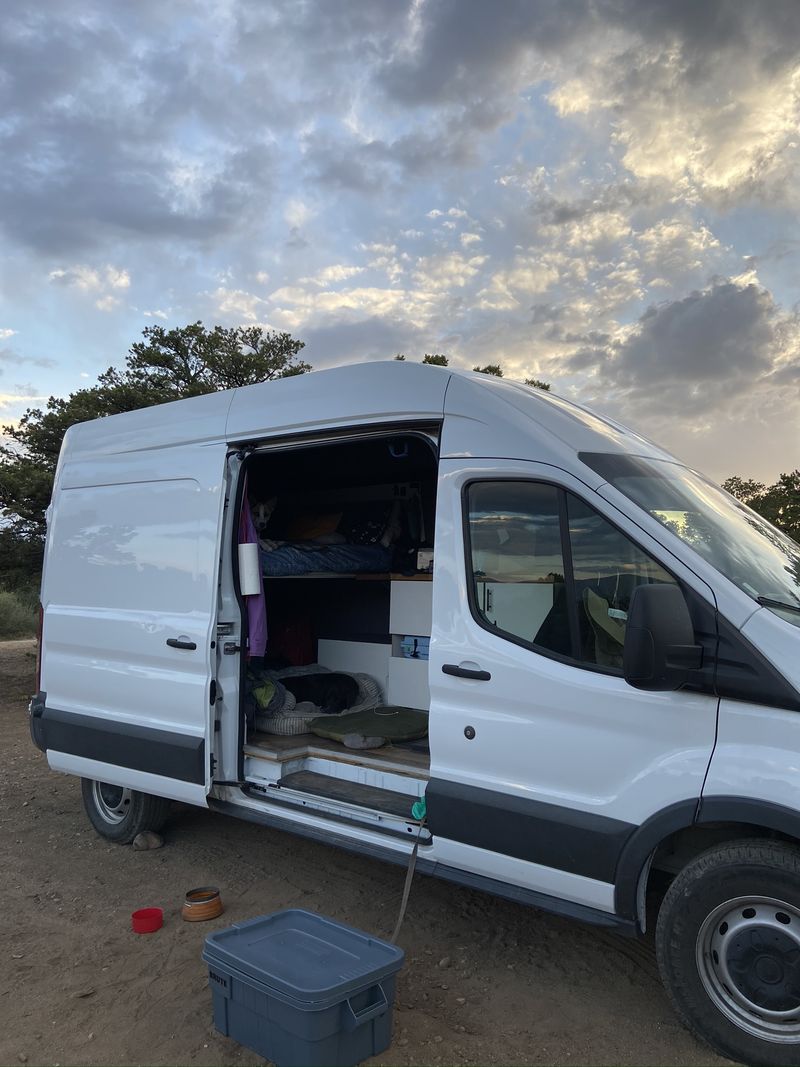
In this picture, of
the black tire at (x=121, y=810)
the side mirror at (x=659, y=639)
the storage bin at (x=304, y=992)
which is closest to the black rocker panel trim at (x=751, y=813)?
the side mirror at (x=659, y=639)

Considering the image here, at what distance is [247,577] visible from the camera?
4426 millimetres

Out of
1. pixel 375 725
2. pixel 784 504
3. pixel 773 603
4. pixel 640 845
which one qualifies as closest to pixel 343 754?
pixel 375 725

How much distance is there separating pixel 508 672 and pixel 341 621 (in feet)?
10.6

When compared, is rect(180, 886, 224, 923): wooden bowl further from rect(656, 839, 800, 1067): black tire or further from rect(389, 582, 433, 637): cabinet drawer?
rect(656, 839, 800, 1067): black tire

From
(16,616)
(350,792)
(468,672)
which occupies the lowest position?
(350,792)

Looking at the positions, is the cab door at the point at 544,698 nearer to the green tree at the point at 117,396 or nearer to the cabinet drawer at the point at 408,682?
the cabinet drawer at the point at 408,682

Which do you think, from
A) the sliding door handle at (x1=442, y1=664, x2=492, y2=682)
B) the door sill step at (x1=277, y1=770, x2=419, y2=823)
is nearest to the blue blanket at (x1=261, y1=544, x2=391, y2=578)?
the door sill step at (x1=277, y1=770, x2=419, y2=823)

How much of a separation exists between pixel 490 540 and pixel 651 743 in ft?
3.34

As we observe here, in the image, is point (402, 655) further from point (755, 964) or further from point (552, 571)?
point (755, 964)

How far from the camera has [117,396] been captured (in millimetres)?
11289

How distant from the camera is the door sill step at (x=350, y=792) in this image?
396 centimetres

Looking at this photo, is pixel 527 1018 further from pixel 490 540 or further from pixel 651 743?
pixel 490 540

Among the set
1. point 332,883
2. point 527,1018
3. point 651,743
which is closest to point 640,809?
point 651,743

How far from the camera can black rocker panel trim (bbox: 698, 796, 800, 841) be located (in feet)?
8.45
